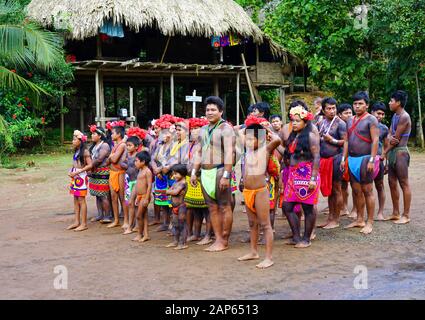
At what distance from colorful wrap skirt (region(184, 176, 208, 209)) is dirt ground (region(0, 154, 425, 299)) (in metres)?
0.48

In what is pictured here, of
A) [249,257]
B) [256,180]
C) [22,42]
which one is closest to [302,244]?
[249,257]

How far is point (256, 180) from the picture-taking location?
18.4 feet

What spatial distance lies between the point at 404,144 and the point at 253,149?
274 centimetres

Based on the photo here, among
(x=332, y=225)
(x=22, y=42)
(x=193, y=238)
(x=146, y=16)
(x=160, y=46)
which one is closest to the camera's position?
(x=193, y=238)

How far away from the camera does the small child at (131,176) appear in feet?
23.2

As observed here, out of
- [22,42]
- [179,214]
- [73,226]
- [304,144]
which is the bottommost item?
[73,226]

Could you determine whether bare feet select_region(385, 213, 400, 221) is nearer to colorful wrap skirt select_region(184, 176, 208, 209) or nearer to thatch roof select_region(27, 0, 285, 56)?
colorful wrap skirt select_region(184, 176, 208, 209)

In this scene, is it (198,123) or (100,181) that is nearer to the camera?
(198,123)

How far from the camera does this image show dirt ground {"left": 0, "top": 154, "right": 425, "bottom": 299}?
461cm

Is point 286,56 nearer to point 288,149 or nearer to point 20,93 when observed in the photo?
point 20,93

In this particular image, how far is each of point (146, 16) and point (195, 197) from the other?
1164cm

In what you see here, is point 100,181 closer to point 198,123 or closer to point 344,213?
point 198,123

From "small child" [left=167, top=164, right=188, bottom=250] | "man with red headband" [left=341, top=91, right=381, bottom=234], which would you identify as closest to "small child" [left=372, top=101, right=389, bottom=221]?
"man with red headband" [left=341, top=91, right=381, bottom=234]
